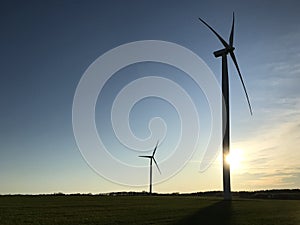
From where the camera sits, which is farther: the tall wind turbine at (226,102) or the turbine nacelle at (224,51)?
the turbine nacelle at (224,51)

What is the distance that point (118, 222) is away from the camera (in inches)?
1193

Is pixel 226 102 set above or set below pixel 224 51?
below

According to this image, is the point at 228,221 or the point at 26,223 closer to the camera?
the point at 26,223

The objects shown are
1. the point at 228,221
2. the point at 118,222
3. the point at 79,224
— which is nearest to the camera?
the point at 79,224

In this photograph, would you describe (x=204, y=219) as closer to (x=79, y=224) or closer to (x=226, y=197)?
(x=79, y=224)

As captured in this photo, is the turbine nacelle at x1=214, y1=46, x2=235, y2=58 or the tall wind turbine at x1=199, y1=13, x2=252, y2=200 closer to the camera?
the tall wind turbine at x1=199, y1=13, x2=252, y2=200

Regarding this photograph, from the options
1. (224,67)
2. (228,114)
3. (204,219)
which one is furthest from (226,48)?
(204,219)

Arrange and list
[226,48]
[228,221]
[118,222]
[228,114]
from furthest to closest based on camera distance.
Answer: [226,48]
[228,114]
[228,221]
[118,222]

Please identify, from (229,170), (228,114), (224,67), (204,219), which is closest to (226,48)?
(224,67)

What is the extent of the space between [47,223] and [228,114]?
4337cm

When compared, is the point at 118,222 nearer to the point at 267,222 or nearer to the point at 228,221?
the point at 228,221

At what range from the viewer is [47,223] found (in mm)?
28734

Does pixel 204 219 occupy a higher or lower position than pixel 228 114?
lower

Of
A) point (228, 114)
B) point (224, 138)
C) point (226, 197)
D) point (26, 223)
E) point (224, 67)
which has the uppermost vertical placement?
point (224, 67)
